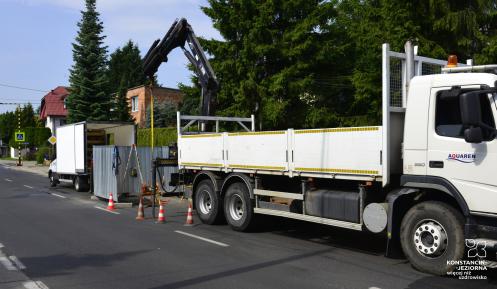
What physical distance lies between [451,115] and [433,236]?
1639 millimetres

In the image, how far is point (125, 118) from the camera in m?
49.5

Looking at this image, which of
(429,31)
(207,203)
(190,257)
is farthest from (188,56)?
(190,257)

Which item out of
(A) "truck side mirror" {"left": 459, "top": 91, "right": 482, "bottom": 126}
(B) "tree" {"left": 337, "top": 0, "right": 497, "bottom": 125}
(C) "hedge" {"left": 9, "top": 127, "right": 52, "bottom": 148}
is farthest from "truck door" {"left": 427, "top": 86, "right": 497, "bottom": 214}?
(C) "hedge" {"left": 9, "top": 127, "right": 52, "bottom": 148}

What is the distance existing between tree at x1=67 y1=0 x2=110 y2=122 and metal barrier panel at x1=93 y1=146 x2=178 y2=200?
24.3 meters

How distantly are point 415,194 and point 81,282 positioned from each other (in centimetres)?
469

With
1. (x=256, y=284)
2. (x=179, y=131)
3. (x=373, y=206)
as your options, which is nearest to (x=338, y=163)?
(x=373, y=206)

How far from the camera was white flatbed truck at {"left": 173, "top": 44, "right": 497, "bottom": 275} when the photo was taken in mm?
6582

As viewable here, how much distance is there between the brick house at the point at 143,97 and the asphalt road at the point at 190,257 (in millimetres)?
39022

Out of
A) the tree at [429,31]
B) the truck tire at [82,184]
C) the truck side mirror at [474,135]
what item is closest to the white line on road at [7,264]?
the truck side mirror at [474,135]

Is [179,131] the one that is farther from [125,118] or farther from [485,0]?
[125,118]

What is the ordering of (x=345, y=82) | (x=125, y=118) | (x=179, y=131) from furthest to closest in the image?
(x=125, y=118) < (x=345, y=82) < (x=179, y=131)

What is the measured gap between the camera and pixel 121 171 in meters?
16.9

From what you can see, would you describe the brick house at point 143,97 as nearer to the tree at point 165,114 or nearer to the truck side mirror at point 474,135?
the tree at point 165,114

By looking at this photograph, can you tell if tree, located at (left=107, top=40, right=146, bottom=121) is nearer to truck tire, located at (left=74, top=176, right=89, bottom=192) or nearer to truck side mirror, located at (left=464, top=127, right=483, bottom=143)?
truck tire, located at (left=74, top=176, right=89, bottom=192)
